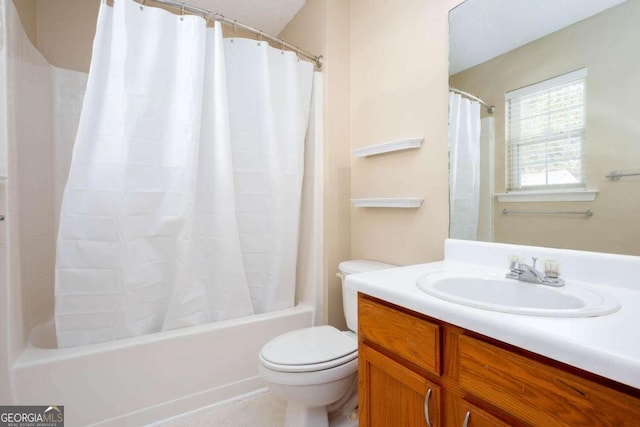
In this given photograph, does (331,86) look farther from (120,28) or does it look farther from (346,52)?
(120,28)

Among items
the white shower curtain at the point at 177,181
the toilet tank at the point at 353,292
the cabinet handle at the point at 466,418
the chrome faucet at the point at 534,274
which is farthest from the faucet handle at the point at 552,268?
the white shower curtain at the point at 177,181

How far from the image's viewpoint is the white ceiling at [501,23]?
100 cm

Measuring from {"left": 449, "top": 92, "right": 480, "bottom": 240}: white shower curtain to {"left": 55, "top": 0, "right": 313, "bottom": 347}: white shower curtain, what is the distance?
92 cm

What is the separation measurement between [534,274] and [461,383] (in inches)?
18.5

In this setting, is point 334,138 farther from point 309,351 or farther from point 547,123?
point 309,351

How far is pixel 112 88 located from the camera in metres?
1.33

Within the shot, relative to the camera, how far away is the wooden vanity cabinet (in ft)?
1.67

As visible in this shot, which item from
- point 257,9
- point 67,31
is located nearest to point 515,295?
point 257,9

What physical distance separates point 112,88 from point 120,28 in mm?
284

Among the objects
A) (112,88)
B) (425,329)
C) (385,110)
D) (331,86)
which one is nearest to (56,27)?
(112,88)

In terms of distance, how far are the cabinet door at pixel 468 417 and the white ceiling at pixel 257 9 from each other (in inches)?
94.9

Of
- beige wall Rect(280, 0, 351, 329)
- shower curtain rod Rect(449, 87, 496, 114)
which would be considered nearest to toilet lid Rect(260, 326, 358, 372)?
beige wall Rect(280, 0, 351, 329)

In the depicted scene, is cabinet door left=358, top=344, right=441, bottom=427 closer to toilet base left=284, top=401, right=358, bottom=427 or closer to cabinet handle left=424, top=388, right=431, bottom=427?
cabinet handle left=424, top=388, right=431, bottom=427

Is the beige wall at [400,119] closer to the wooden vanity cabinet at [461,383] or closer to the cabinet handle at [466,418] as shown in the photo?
the wooden vanity cabinet at [461,383]
